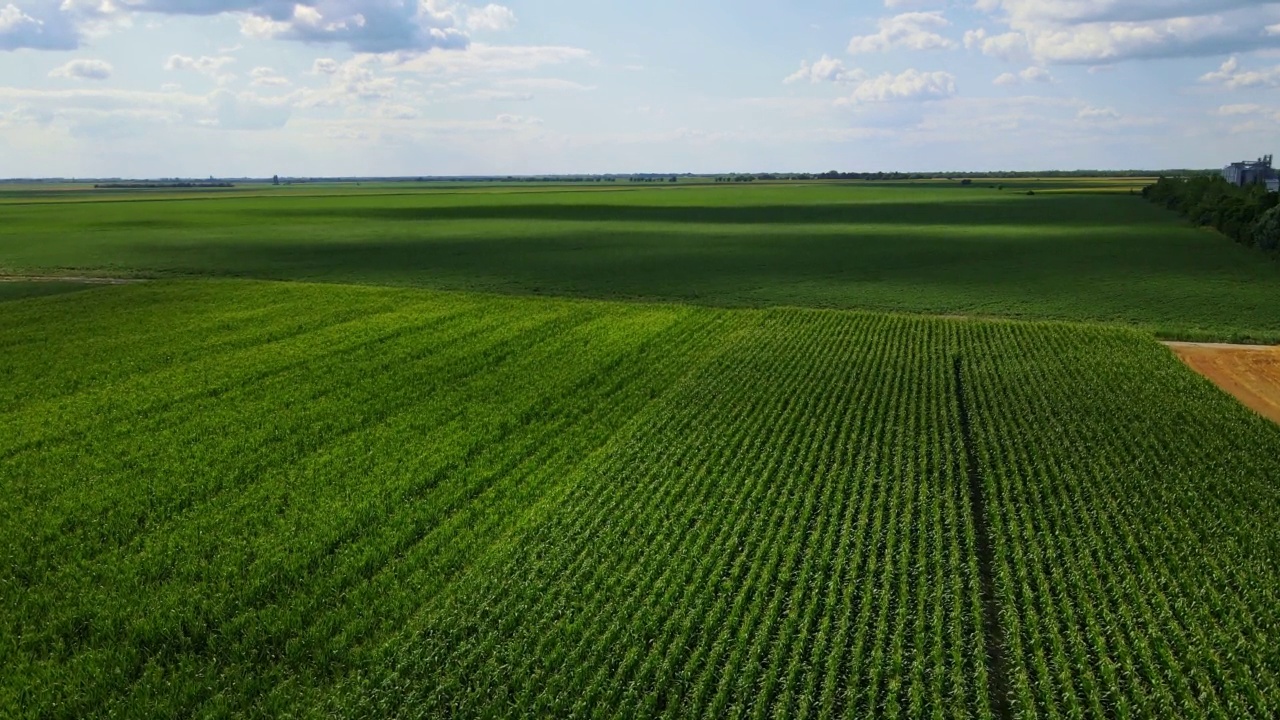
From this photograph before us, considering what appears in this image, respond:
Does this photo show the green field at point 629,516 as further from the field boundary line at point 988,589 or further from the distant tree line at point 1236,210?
the distant tree line at point 1236,210

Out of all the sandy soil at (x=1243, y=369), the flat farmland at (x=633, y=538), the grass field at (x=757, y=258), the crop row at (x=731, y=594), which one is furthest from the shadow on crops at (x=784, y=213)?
the crop row at (x=731, y=594)

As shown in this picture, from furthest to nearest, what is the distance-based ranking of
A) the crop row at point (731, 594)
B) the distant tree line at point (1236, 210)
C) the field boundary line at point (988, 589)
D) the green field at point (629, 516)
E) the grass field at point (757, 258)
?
the distant tree line at point (1236, 210) → the grass field at point (757, 258) → the green field at point (629, 516) → the field boundary line at point (988, 589) → the crop row at point (731, 594)

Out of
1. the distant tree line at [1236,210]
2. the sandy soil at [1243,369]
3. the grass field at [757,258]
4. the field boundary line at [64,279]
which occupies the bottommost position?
the sandy soil at [1243,369]

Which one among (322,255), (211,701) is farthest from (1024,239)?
(211,701)

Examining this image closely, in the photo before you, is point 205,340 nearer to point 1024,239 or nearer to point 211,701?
Answer: point 211,701

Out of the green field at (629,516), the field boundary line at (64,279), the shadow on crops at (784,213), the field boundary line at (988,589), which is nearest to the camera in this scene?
the field boundary line at (988,589)

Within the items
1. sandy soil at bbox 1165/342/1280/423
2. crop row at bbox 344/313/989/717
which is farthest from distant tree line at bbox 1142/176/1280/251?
crop row at bbox 344/313/989/717

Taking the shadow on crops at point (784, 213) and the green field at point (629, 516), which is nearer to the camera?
the green field at point (629, 516)
